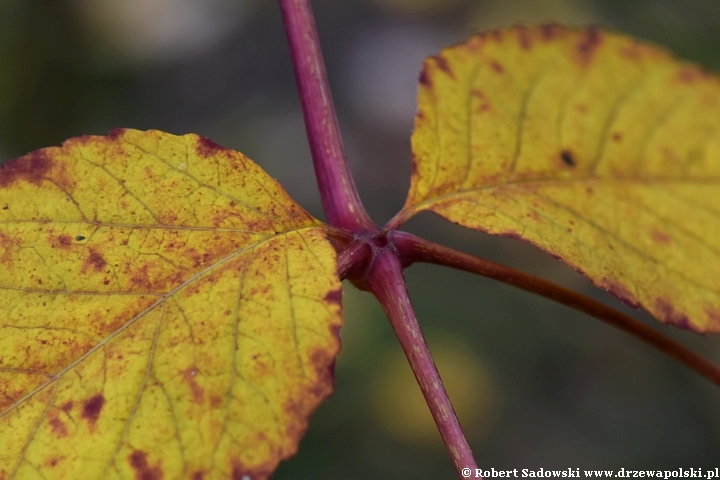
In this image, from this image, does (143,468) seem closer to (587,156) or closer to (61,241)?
(61,241)

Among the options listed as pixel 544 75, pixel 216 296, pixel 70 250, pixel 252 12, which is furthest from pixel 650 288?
pixel 252 12

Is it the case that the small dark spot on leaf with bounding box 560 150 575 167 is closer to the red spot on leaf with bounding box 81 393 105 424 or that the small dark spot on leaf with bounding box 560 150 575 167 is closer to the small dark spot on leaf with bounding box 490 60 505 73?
the small dark spot on leaf with bounding box 490 60 505 73

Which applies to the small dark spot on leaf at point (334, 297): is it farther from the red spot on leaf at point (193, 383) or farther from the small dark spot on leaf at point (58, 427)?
the small dark spot on leaf at point (58, 427)

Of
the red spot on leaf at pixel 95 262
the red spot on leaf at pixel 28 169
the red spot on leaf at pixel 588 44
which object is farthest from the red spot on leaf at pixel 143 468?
the red spot on leaf at pixel 588 44

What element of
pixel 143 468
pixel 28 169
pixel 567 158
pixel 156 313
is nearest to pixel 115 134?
pixel 28 169

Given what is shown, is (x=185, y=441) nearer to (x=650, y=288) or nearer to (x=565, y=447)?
(x=650, y=288)

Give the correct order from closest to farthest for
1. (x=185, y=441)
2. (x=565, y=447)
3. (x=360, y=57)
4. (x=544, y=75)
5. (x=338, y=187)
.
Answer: (x=185, y=441), (x=338, y=187), (x=544, y=75), (x=565, y=447), (x=360, y=57)
